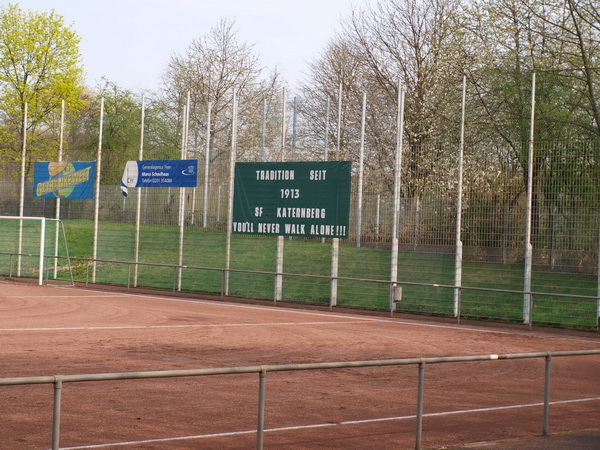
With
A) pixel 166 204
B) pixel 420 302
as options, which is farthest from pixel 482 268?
pixel 166 204

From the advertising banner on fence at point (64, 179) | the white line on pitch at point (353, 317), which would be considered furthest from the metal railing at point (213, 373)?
the advertising banner on fence at point (64, 179)

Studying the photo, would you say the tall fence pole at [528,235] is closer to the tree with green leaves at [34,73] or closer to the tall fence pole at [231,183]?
the tall fence pole at [231,183]

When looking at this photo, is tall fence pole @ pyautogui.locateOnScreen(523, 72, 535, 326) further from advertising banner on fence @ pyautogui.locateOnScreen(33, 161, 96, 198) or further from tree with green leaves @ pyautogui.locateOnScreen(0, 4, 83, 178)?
tree with green leaves @ pyautogui.locateOnScreen(0, 4, 83, 178)

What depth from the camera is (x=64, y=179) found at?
33.0 metres

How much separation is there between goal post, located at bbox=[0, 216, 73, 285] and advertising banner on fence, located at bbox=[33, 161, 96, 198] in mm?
1142

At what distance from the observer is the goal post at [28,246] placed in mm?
32094

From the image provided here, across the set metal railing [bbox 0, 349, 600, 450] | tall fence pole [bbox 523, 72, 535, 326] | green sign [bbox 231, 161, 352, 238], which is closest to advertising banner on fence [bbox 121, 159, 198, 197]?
green sign [bbox 231, 161, 352, 238]

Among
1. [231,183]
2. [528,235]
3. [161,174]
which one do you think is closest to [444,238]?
[528,235]

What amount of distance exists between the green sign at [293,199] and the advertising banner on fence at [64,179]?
7247 mm

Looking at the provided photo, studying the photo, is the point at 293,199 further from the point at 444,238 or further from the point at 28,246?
the point at 28,246

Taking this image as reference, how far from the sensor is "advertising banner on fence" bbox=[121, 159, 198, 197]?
95.3 feet

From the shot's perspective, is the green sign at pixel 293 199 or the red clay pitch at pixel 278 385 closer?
the red clay pitch at pixel 278 385

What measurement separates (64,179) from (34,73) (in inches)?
356

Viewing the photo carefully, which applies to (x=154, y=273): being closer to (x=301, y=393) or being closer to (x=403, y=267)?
(x=403, y=267)
